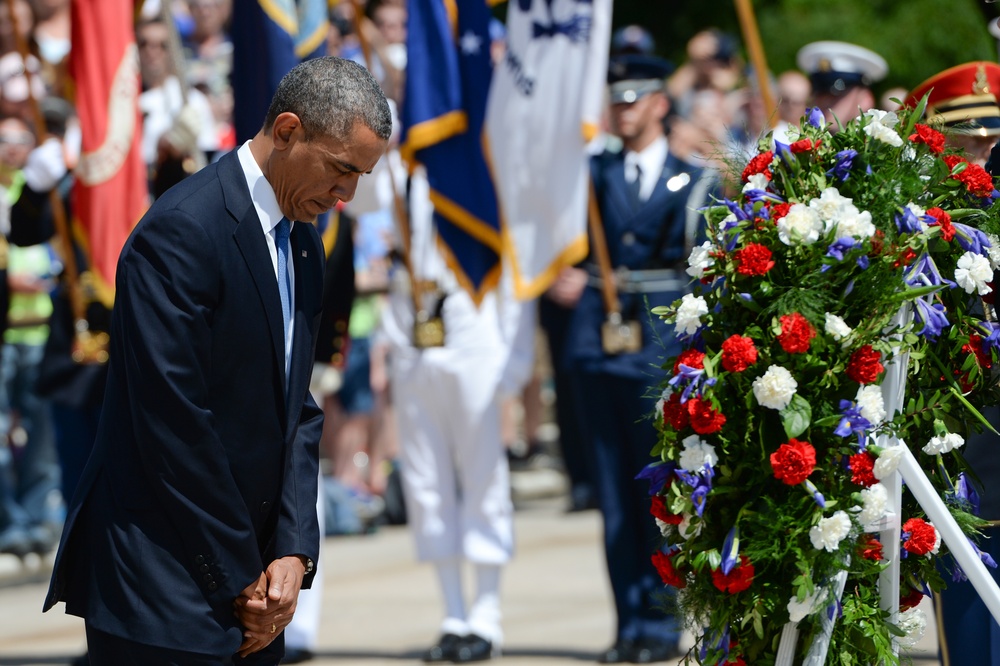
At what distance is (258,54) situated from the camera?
724 cm

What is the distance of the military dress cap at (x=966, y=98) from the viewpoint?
17.9 feet

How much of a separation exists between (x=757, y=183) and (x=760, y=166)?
67 mm

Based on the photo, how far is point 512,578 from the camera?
978 centimetres

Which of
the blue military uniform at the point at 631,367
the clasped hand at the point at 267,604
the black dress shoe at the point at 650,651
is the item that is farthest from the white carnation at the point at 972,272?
the black dress shoe at the point at 650,651

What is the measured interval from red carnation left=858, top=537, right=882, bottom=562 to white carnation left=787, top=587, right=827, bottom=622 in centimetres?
18

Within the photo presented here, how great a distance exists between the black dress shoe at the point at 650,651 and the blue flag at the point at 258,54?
2834 millimetres

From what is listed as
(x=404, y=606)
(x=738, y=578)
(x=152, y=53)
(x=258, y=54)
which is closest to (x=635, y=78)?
(x=258, y=54)

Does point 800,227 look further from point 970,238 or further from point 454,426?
point 454,426

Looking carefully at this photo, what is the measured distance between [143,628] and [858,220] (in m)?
1.96

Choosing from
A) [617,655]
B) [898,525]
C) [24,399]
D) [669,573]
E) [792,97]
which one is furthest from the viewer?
[24,399]

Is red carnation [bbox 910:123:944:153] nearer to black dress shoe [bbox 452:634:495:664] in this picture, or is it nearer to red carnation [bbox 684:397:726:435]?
red carnation [bbox 684:397:726:435]

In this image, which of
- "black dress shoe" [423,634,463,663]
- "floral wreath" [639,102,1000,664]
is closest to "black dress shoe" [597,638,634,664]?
"black dress shoe" [423,634,463,663]

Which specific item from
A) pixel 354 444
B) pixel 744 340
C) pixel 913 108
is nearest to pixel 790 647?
pixel 744 340

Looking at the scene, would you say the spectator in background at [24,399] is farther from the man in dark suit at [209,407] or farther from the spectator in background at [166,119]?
the man in dark suit at [209,407]
